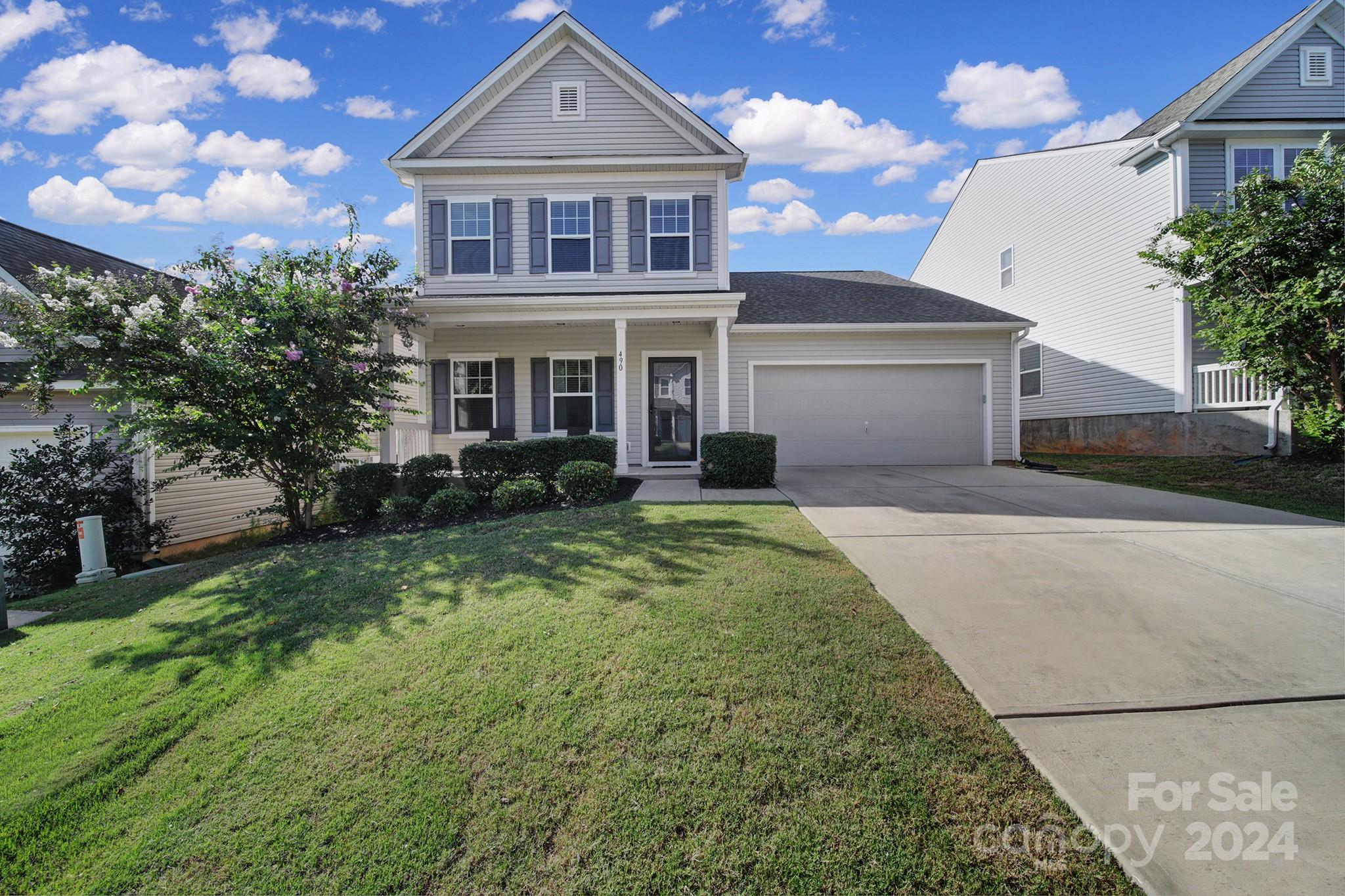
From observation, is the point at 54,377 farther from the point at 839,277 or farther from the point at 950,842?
the point at 839,277

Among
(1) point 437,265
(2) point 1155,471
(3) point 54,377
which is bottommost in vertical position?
(2) point 1155,471

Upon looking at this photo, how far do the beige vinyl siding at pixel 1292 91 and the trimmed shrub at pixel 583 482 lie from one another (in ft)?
47.7

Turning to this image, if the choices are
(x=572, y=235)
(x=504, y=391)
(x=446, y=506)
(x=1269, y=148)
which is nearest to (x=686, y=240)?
(x=572, y=235)

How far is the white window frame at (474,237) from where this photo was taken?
10492mm

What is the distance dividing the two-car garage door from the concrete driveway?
5.26m

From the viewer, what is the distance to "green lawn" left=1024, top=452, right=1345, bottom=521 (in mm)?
7023

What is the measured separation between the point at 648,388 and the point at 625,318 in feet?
6.30

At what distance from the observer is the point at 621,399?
968 centimetres

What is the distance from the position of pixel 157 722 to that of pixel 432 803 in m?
1.83

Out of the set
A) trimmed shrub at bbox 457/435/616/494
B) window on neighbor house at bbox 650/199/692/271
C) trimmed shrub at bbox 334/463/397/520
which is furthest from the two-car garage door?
trimmed shrub at bbox 334/463/397/520

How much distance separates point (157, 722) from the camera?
9.46 feet

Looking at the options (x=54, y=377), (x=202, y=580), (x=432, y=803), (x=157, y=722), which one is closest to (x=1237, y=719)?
(x=432, y=803)

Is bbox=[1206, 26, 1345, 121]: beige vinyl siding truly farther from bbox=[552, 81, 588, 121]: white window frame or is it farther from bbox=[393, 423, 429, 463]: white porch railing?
bbox=[393, 423, 429, 463]: white porch railing

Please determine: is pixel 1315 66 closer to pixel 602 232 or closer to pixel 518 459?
pixel 602 232
